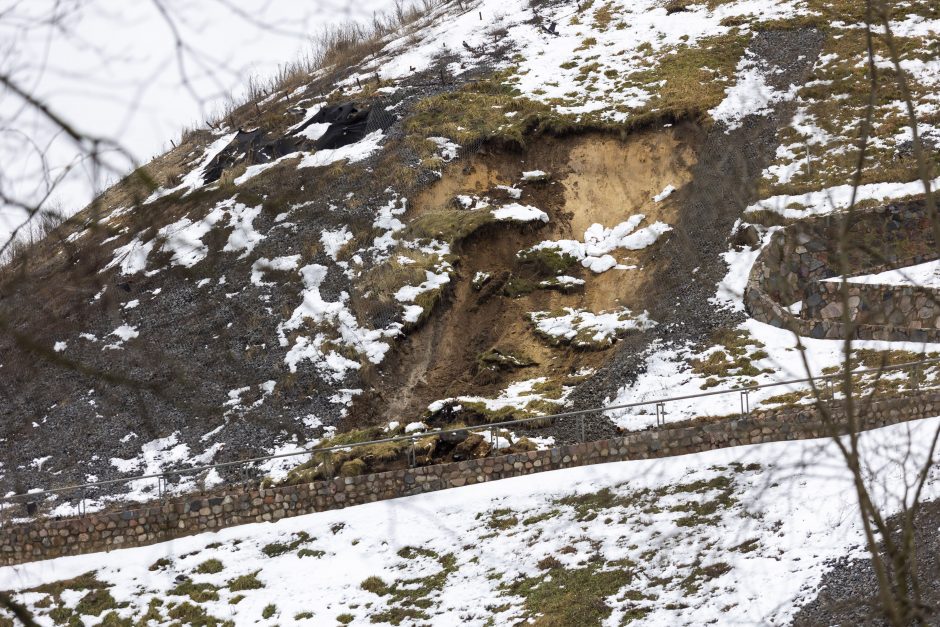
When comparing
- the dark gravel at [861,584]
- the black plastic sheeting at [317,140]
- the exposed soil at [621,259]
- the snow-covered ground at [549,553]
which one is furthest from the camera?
the black plastic sheeting at [317,140]

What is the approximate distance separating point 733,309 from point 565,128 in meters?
10.2

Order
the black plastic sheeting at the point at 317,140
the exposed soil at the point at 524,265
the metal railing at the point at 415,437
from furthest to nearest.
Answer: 1. the black plastic sheeting at the point at 317,140
2. the exposed soil at the point at 524,265
3. the metal railing at the point at 415,437

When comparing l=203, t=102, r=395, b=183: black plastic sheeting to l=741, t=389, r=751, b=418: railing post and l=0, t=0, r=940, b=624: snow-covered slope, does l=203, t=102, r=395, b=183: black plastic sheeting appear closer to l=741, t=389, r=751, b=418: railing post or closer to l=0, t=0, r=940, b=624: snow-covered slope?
l=0, t=0, r=940, b=624: snow-covered slope

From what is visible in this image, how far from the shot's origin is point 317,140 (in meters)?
30.6

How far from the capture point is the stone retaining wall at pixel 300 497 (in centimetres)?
1570

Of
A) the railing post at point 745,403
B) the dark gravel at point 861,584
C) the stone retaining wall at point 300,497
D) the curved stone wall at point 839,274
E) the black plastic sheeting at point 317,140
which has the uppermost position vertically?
the black plastic sheeting at point 317,140

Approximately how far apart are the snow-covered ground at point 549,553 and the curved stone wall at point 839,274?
15.6 ft

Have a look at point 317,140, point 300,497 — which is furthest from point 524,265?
point 300,497

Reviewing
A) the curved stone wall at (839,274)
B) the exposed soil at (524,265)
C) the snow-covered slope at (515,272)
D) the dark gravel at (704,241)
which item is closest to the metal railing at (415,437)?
the snow-covered slope at (515,272)

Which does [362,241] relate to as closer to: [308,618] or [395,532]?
[395,532]

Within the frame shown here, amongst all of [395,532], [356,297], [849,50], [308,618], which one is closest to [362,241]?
[356,297]

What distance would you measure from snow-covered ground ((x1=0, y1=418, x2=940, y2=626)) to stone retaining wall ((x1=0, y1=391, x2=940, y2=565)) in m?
0.26

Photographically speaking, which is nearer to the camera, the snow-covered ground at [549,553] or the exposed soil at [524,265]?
the snow-covered ground at [549,553]

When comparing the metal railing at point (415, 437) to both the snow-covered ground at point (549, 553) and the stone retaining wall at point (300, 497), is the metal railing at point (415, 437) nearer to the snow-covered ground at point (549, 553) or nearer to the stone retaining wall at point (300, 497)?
the stone retaining wall at point (300, 497)
